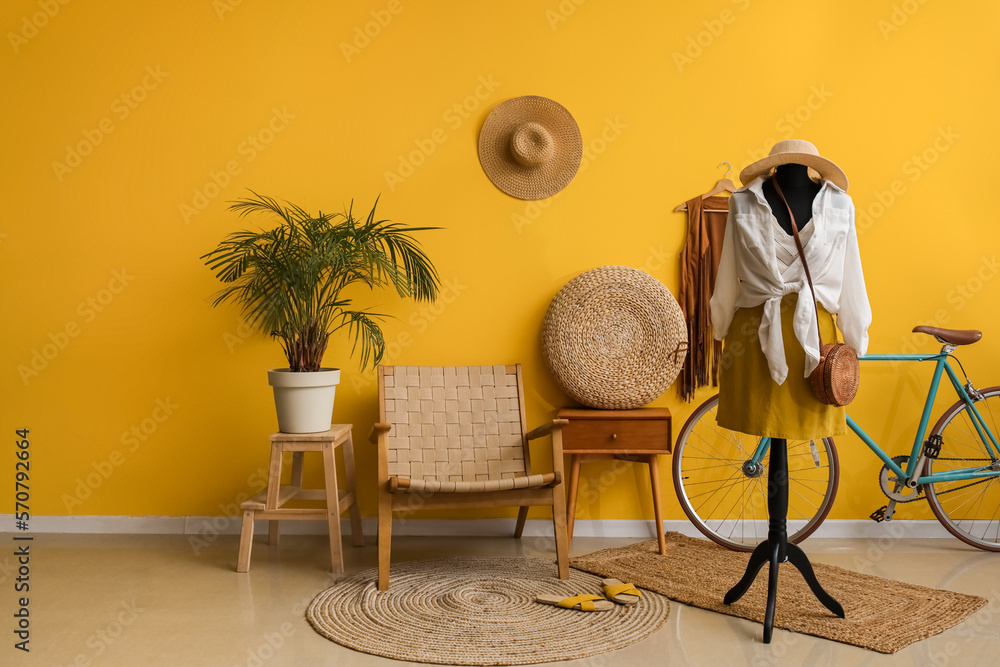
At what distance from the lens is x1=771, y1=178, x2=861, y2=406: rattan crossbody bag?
213 cm

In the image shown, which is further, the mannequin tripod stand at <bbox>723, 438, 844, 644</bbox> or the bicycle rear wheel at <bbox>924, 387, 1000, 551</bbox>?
the bicycle rear wheel at <bbox>924, 387, 1000, 551</bbox>

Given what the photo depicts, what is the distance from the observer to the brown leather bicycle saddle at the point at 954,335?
3.09m

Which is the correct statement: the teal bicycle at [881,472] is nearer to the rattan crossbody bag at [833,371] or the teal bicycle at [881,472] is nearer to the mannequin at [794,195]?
the rattan crossbody bag at [833,371]

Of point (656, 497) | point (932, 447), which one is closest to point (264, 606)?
point (656, 497)

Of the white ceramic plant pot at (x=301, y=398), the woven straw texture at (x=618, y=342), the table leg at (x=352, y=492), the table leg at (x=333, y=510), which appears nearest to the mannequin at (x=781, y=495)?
the woven straw texture at (x=618, y=342)

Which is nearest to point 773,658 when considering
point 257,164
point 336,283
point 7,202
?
point 336,283

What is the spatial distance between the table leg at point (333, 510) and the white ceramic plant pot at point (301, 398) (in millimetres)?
122

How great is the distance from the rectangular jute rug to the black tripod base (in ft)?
0.22

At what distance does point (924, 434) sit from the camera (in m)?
3.17

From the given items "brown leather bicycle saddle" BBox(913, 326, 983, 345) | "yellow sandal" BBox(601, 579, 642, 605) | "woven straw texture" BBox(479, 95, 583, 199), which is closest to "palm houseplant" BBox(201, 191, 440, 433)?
"woven straw texture" BBox(479, 95, 583, 199)

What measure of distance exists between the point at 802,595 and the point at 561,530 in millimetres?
875

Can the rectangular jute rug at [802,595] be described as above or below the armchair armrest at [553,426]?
below

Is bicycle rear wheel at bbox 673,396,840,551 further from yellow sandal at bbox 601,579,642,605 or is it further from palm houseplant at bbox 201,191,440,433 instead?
palm houseplant at bbox 201,191,440,433

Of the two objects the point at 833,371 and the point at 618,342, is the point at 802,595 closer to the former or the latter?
the point at 833,371
